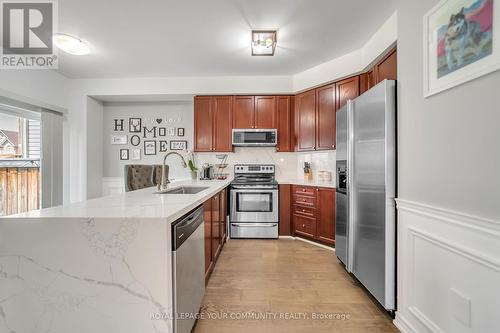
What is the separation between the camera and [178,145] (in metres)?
4.33

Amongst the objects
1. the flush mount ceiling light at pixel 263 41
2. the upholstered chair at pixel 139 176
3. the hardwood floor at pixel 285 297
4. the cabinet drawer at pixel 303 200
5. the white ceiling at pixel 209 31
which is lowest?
the hardwood floor at pixel 285 297

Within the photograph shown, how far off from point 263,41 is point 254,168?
2.03 meters

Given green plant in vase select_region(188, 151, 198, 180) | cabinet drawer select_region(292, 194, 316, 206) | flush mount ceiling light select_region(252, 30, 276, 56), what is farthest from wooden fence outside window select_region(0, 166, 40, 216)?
cabinet drawer select_region(292, 194, 316, 206)

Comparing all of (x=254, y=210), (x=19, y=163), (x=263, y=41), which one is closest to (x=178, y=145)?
(x=254, y=210)

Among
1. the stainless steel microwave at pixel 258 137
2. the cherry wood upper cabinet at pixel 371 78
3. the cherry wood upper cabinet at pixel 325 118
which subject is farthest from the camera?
the stainless steel microwave at pixel 258 137

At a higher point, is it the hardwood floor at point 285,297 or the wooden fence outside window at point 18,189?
the wooden fence outside window at point 18,189

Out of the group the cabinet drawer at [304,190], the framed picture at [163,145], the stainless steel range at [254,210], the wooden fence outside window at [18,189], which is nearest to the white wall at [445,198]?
the cabinet drawer at [304,190]

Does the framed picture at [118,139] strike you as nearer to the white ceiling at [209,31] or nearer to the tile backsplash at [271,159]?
the white ceiling at [209,31]

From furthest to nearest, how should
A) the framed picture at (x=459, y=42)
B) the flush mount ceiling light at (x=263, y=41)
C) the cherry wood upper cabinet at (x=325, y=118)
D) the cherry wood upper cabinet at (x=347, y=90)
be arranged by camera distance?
the cherry wood upper cabinet at (x=325, y=118) < the cherry wood upper cabinet at (x=347, y=90) < the flush mount ceiling light at (x=263, y=41) < the framed picture at (x=459, y=42)

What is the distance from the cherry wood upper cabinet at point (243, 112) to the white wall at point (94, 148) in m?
2.56

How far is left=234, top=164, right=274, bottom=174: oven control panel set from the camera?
4.00 metres

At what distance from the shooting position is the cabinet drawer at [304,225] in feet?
10.8

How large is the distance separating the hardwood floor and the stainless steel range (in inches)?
24.5

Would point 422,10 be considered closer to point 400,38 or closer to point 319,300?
point 400,38
